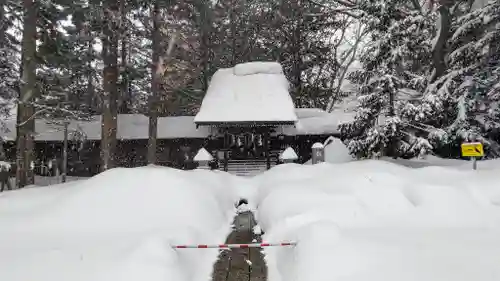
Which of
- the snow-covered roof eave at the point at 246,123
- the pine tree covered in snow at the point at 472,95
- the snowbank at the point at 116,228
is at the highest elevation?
the pine tree covered in snow at the point at 472,95

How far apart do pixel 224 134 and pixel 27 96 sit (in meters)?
10.7

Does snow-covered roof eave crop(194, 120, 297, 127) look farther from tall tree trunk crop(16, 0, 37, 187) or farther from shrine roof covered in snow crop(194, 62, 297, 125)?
tall tree trunk crop(16, 0, 37, 187)

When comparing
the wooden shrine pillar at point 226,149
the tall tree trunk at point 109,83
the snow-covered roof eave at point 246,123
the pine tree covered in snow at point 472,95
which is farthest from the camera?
the wooden shrine pillar at point 226,149

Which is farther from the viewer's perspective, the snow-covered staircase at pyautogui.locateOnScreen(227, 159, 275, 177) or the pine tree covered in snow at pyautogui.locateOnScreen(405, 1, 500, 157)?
the snow-covered staircase at pyautogui.locateOnScreen(227, 159, 275, 177)

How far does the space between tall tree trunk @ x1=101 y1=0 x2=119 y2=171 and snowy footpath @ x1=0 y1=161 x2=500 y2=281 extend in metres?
6.30

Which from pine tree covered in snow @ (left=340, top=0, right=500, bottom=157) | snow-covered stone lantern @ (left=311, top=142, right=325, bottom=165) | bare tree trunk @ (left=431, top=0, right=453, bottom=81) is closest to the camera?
pine tree covered in snow @ (left=340, top=0, right=500, bottom=157)

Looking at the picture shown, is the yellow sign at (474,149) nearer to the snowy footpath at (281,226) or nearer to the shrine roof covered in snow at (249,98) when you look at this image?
the snowy footpath at (281,226)

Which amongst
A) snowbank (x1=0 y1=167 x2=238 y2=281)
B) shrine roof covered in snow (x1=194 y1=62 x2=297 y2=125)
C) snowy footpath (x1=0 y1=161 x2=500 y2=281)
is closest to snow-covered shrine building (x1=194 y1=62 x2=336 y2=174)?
shrine roof covered in snow (x1=194 y1=62 x2=297 y2=125)

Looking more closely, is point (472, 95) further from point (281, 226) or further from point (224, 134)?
point (224, 134)

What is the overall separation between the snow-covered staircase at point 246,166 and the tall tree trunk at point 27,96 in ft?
34.5

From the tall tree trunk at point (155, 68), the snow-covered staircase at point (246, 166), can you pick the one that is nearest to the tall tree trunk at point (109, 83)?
the tall tree trunk at point (155, 68)

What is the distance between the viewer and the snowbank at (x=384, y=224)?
515cm

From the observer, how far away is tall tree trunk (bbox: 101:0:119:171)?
17.3m

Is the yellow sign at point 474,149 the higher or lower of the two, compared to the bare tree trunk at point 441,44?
lower
